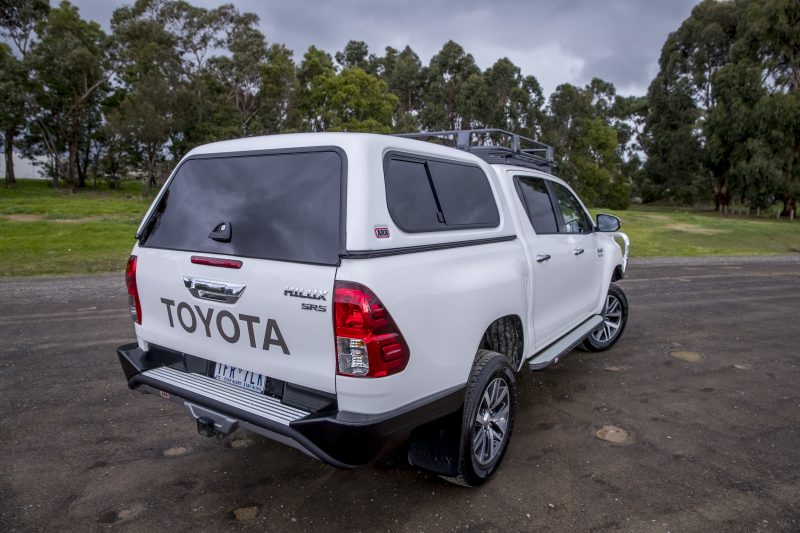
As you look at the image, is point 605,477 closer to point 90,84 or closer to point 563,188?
point 563,188

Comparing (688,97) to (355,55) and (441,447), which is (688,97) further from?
(441,447)

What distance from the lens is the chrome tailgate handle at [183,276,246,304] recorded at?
270 cm

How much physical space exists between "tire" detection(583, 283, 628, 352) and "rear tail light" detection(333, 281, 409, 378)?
395 cm

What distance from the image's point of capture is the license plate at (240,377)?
9.15 feet

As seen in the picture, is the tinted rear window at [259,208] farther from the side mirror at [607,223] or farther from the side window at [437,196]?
the side mirror at [607,223]

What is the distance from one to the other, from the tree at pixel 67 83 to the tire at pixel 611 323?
1673 inches

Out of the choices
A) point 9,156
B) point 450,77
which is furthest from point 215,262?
point 450,77

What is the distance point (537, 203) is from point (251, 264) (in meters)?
2.58

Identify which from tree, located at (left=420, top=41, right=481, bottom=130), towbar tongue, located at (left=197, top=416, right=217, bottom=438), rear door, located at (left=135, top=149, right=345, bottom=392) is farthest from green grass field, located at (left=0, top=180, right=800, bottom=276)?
tree, located at (left=420, top=41, right=481, bottom=130)

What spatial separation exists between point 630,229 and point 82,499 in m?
23.1

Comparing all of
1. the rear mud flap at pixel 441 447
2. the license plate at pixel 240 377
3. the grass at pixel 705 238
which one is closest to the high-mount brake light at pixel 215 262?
the license plate at pixel 240 377

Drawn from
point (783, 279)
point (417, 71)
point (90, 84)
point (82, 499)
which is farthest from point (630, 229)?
point (90, 84)

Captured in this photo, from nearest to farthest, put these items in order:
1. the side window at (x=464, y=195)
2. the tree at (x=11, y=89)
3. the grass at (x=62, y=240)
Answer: the side window at (x=464, y=195), the grass at (x=62, y=240), the tree at (x=11, y=89)

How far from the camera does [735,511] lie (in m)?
2.92
